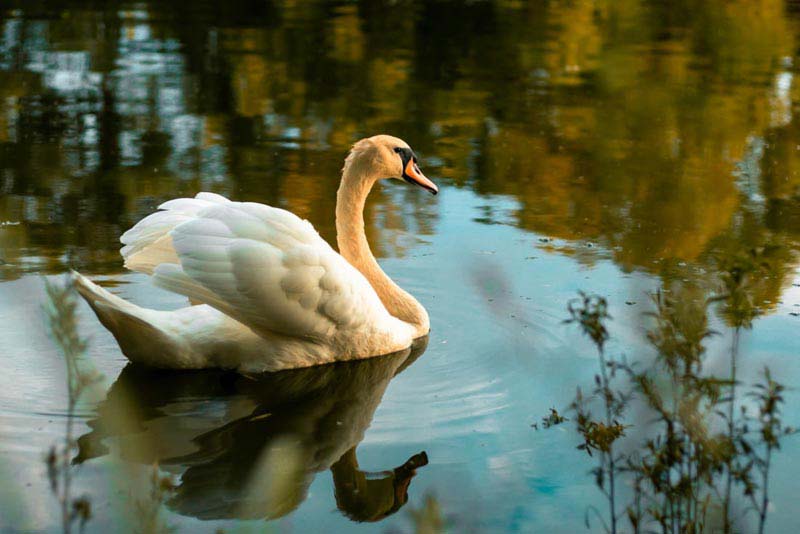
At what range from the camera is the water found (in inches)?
209

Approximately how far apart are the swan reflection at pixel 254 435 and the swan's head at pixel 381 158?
122cm

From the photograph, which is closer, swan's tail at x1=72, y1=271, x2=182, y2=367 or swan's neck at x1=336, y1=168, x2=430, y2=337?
swan's tail at x1=72, y1=271, x2=182, y2=367

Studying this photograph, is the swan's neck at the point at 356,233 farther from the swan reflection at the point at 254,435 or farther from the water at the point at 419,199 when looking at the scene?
the swan reflection at the point at 254,435

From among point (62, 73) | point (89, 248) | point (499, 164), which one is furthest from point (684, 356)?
point (62, 73)

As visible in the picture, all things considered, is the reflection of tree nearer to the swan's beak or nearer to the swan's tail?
the swan's beak

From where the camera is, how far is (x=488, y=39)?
58.4 feet

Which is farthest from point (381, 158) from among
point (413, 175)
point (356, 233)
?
point (356, 233)

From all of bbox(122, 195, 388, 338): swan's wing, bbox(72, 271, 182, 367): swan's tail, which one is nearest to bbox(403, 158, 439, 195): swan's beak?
bbox(122, 195, 388, 338): swan's wing

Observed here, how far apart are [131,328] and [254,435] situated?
841 millimetres


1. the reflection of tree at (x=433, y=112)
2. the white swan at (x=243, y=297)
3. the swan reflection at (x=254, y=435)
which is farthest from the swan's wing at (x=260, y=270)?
the reflection of tree at (x=433, y=112)

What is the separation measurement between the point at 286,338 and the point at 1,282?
197 cm

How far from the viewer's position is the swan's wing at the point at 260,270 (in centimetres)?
604

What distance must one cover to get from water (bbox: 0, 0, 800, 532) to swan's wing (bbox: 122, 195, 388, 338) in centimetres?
38

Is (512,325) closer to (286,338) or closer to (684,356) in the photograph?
(286,338)
